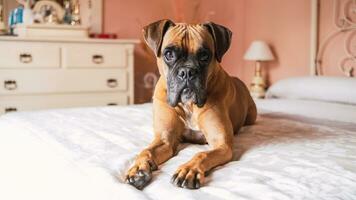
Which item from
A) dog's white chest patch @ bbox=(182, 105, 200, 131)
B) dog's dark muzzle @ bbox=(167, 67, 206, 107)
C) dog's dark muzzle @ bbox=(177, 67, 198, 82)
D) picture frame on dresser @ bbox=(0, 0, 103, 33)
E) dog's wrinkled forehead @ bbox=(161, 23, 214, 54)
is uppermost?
picture frame on dresser @ bbox=(0, 0, 103, 33)

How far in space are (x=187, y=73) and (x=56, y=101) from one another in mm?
2215

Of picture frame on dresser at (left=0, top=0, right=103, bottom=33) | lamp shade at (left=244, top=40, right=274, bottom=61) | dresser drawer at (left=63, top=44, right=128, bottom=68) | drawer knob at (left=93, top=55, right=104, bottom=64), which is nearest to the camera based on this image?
dresser drawer at (left=63, top=44, right=128, bottom=68)

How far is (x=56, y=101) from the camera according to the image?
3.24 metres

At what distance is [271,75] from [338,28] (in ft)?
2.86

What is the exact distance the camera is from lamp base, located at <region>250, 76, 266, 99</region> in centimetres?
358

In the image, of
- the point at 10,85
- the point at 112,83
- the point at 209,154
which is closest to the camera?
the point at 209,154

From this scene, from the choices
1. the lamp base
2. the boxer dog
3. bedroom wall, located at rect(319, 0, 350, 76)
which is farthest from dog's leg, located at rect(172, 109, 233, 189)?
the lamp base

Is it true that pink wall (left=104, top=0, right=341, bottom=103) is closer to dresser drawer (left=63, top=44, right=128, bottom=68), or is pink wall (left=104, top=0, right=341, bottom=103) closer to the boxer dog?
dresser drawer (left=63, top=44, right=128, bottom=68)

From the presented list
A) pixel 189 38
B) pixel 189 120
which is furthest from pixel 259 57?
pixel 189 38

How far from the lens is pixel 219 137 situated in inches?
52.6

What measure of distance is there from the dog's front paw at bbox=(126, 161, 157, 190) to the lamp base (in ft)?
8.63

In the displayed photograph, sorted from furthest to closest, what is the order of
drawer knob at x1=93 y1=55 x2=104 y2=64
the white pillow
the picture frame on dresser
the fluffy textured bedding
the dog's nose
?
the picture frame on dresser
drawer knob at x1=93 y1=55 x2=104 y2=64
the white pillow
the dog's nose
the fluffy textured bedding

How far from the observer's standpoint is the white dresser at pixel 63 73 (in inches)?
121

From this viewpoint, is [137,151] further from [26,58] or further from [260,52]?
[260,52]
